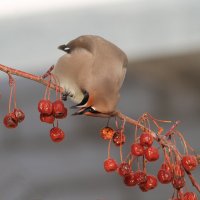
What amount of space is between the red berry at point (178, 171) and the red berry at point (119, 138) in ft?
0.65

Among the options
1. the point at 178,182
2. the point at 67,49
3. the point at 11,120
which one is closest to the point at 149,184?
the point at 178,182

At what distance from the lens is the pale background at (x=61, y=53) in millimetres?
3953

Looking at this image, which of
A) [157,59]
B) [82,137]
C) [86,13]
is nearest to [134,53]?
[157,59]

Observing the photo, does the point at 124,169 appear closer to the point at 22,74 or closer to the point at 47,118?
the point at 47,118

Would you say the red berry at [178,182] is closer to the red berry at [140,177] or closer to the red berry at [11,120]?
the red berry at [140,177]

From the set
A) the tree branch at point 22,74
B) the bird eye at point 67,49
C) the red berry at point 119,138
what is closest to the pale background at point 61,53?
the bird eye at point 67,49

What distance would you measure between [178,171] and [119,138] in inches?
9.4

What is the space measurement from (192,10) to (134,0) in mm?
406

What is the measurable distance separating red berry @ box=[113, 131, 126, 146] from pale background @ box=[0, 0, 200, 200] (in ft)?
6.48

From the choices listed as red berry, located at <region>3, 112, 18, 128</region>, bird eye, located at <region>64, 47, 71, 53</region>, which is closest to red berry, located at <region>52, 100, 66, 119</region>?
red berry, located at <region>3, 112, 18, 128</region>

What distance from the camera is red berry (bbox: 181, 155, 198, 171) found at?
5.43 ft

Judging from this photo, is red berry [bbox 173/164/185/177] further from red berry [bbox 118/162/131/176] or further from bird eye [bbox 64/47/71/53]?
bird eye [bbox 64/47/71/53]

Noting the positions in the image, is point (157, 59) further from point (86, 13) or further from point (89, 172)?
point (89, 172)

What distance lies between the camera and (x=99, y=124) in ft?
13.9
